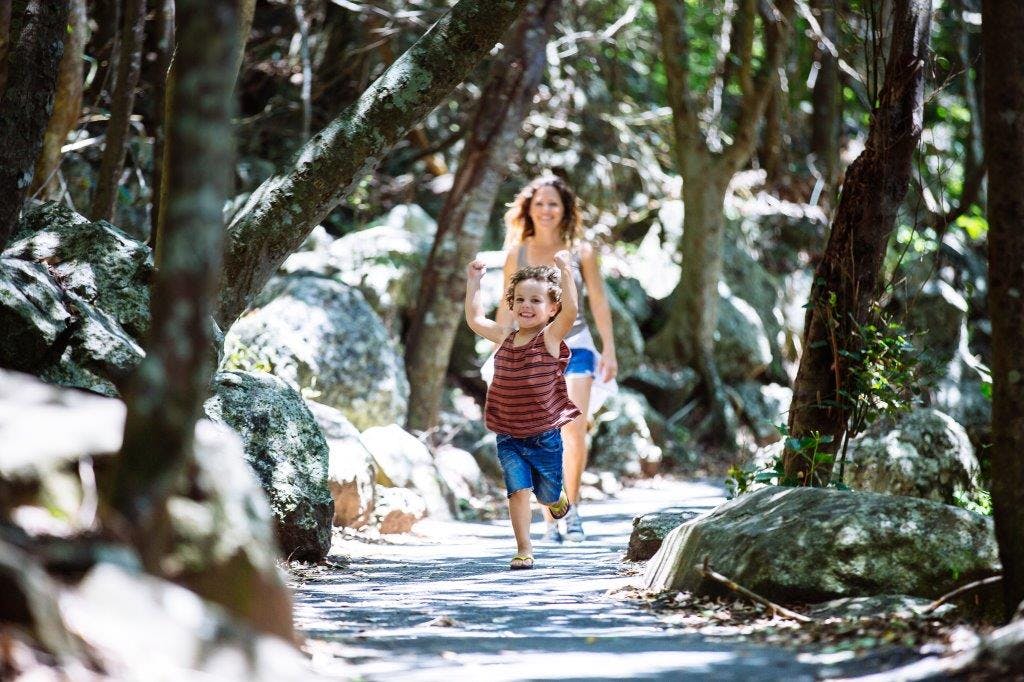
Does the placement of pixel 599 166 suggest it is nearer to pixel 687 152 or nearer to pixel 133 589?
pixel 687 152

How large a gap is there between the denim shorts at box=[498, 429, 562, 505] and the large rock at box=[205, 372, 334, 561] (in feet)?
3.56

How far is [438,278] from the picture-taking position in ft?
38.9

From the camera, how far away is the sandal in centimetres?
665

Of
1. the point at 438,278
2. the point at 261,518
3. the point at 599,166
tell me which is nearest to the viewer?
the point at 261,518

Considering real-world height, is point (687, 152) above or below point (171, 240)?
above

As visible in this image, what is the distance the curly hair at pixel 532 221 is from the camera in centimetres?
872

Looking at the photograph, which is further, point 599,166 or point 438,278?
point 599,166

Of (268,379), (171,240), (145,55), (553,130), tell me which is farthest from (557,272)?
(553,130)

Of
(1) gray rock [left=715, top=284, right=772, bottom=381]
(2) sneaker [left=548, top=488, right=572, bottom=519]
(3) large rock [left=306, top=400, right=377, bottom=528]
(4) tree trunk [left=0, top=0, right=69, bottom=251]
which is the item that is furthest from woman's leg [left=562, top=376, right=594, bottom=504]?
(1) gray rock [left=715, top=284, right=772, bottom=381]

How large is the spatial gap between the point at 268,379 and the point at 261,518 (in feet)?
11.3

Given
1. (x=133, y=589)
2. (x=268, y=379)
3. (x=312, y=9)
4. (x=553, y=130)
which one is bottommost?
(x=133, y=589)

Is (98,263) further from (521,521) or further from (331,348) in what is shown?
(331,348)

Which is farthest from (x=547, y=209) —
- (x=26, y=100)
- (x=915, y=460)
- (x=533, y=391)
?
(x=26, y=100)

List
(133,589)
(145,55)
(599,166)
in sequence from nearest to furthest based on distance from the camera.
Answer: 1. (133,589)
2. (145,55)
3. (599,166)
